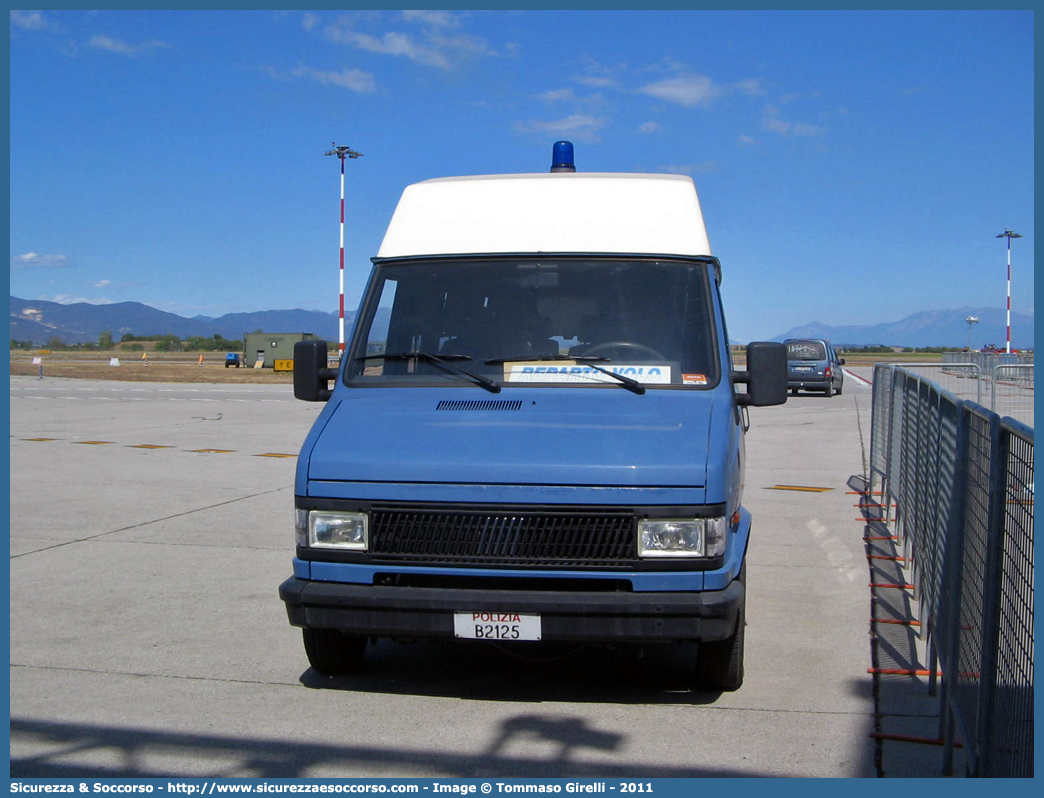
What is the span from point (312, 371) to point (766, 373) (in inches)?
100

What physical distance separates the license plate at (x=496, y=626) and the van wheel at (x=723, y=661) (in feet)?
3.08

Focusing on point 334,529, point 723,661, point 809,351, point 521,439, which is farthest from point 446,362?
point 809,351

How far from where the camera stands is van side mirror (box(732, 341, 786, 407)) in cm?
577

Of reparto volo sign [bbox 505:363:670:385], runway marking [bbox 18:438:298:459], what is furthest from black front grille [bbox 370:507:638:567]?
runway marking [bbox 18:438:298:459]

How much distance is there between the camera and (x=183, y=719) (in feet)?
16.1

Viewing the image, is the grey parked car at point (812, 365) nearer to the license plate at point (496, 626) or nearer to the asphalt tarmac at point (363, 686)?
the asphalt tarmac at point (363, 686)

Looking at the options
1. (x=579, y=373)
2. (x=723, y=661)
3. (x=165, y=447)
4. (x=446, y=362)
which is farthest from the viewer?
(x=165, y=447)

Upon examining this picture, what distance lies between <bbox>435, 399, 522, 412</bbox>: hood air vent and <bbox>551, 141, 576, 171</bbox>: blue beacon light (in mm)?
2655

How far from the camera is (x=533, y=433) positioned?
498cm

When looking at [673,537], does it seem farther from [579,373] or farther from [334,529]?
[334,529]

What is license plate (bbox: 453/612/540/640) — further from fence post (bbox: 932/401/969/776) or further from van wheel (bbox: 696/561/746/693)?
fence post (bbox: 932/401/969/776)

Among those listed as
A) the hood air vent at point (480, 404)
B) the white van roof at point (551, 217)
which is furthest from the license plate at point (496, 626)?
the white van roof at point (551, 217)

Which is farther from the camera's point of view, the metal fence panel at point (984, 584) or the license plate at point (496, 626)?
the license plate at point (496, 626)

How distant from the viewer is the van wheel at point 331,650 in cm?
536
